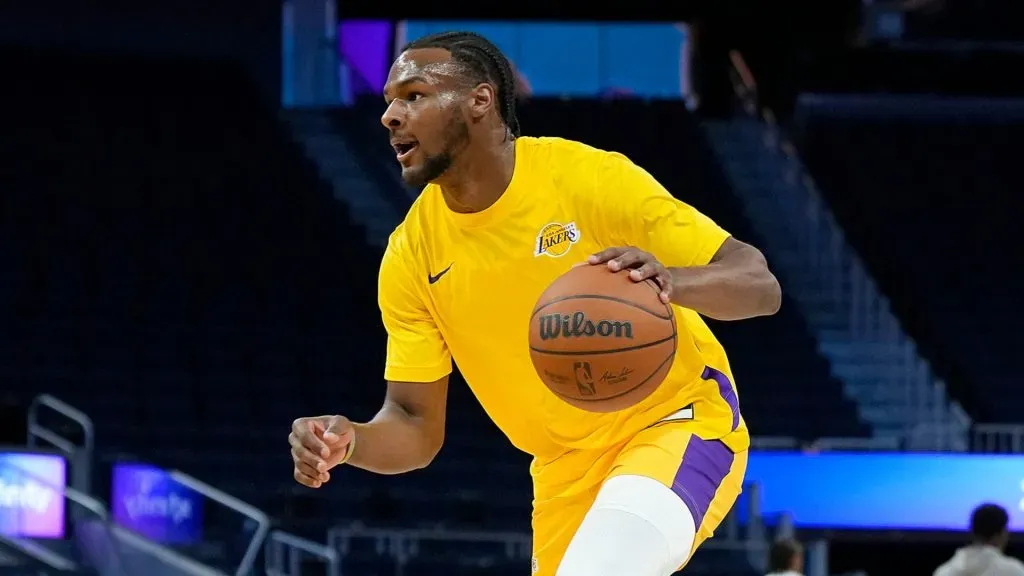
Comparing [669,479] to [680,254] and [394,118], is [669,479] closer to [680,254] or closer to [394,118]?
[680,254]

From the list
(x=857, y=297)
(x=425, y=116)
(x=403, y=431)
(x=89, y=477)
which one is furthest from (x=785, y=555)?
(x=857, y=297)

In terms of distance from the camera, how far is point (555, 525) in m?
4.50

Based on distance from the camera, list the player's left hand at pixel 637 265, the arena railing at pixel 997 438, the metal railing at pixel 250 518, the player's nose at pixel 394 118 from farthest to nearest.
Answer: the arena railing at pixel 997 438 < the metal railing at pixel 250 518 < the player's nose at pixel 394 118 < the player's left hand at pixel 637 265

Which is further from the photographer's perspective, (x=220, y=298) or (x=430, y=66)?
(x=220, y=298)

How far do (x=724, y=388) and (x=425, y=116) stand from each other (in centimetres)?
106

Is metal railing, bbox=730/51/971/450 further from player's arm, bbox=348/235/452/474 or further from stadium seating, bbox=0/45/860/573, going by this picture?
player's arm, bbox=348/235/452/474

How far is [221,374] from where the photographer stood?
1457 centimetres

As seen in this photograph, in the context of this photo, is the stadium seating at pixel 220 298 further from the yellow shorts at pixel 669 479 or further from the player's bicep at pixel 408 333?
the yellow shorts at pixel 669 479

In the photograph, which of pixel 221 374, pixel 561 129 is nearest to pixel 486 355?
pixel 221 374

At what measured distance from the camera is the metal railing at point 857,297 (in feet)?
49.9

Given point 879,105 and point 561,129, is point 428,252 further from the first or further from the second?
point 879,105

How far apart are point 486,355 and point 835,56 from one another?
56.3 feet

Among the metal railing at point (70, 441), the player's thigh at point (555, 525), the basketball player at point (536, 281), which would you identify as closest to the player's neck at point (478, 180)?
the basketball player at point (536, 281)

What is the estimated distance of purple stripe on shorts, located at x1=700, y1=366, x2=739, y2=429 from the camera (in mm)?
4422
